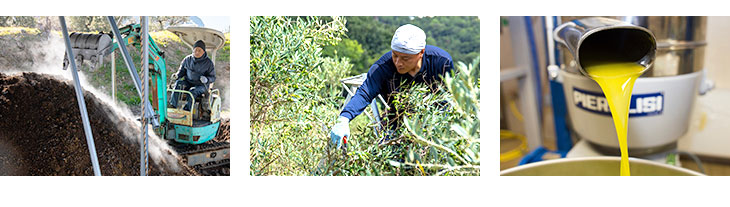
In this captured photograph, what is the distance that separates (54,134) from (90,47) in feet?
1.49

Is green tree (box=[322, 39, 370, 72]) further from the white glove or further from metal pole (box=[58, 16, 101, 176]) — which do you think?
metal pole (box=[58, 16, 101, 176])

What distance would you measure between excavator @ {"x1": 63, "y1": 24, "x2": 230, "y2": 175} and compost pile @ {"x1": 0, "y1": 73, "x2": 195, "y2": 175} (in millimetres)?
116

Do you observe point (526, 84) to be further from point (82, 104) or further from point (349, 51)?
point (82, 104)

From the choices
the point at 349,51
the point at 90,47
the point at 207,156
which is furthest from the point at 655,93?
the point at 90,47

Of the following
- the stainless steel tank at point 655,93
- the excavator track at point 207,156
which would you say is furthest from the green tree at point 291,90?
the stainless steel tank at point 655,93

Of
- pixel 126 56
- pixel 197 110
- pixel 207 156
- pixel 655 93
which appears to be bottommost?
pixel 207 156

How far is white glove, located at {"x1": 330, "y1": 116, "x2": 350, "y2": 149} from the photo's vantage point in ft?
9.41

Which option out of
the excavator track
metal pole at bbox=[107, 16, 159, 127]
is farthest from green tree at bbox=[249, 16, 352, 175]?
metal pole at bbox=[107, 16, 159, 127]

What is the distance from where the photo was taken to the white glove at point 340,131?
9.41 feet

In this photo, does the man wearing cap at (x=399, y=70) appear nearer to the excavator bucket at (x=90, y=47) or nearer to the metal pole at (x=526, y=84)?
the metal pole at (x=526, y=84)

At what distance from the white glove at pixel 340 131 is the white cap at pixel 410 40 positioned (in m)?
0.41

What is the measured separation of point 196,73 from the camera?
2.91 meters
